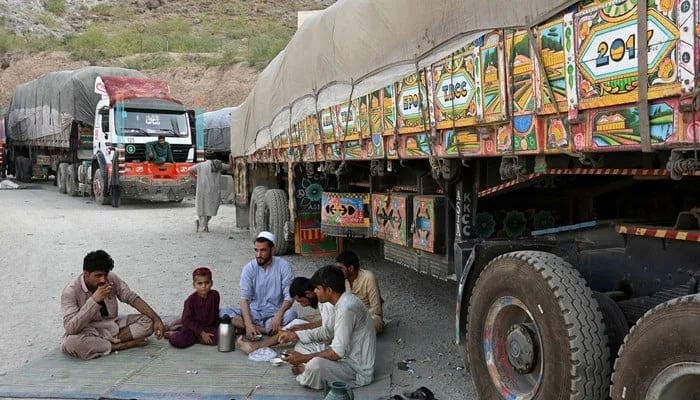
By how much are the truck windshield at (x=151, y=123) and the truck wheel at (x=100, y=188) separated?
1.45 meters

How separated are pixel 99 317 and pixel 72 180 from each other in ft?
52.2

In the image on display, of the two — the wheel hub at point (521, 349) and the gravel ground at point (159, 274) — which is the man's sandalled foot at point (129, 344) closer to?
the gravel ground at point (159, 274)

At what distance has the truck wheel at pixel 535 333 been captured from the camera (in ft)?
8.91

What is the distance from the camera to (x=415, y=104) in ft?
14.1

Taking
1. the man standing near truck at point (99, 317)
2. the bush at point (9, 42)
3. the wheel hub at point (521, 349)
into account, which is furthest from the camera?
the bush at point (9, 42)

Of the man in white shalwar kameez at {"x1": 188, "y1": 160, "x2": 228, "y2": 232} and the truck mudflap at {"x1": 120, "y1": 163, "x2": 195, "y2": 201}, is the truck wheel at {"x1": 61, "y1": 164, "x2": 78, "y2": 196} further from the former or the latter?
the man in white shalwar kameez at {"x1": 188, "y1": 160, "x2": 228, "y2": 232}

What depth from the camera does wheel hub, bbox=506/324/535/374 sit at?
9.96 ft

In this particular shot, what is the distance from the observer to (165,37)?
153 ft

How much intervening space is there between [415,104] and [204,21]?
51182 mm

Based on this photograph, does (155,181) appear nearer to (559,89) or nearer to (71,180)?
(71,180)

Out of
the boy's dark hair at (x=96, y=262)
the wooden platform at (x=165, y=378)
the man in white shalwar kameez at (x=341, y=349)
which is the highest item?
the boy's dark hair at (x=96, y=262)

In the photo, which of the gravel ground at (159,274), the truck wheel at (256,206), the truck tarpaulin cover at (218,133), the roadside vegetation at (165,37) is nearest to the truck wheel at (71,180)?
the gravel ground at (159,274)

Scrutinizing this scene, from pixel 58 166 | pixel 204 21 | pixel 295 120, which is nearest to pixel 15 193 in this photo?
pixel 58 166

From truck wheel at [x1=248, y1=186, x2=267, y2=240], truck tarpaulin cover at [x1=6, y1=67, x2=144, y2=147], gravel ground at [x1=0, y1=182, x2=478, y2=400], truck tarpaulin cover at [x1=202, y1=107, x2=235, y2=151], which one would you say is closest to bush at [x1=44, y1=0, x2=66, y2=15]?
truck tarpaulin cover at [x1=6, y1=67, x2=144, y2=147]
